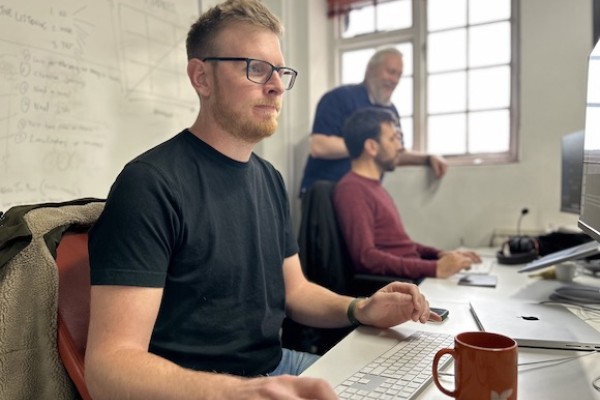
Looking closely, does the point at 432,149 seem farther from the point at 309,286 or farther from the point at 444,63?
the point at 309,286

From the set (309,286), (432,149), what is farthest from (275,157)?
(309,286)

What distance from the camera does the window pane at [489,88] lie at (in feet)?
9.62

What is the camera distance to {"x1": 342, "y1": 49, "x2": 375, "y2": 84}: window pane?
3395mm

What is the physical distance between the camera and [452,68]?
10.2ft

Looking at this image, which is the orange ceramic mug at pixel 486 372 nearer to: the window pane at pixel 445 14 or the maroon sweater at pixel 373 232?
the maroon sweater at pixel 373 232

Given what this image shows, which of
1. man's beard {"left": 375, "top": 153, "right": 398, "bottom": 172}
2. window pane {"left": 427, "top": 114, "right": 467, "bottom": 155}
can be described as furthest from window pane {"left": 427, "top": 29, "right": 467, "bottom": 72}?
man's beard {"left": 375, "top": 153, "right": 398, "bottom": 172}

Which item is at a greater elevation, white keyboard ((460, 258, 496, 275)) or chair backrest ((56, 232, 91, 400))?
chair backrest ((56, 232, 91, 400))

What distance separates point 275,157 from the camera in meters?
2.93

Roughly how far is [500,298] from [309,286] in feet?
1.82

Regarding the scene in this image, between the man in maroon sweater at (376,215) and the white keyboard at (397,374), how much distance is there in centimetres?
81

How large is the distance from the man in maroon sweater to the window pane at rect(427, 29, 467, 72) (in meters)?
1.15

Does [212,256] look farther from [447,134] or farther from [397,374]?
[447,134]

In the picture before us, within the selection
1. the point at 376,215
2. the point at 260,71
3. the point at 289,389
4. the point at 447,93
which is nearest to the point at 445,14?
the point at 447,93

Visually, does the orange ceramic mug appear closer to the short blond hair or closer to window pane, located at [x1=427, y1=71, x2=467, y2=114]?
the short blond hair
